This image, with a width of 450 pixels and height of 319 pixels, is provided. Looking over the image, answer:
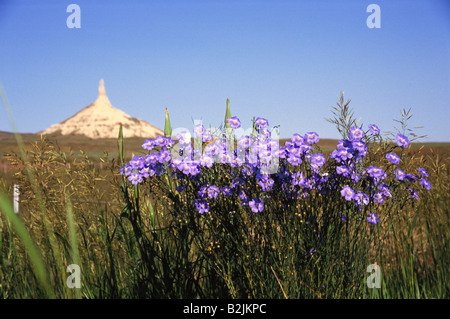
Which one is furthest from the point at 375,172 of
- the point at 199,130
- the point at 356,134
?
the point at 199,130

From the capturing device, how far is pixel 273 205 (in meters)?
2.30

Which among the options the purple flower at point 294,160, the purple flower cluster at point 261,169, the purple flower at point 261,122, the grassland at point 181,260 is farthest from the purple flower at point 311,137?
the grassland at point 181,260

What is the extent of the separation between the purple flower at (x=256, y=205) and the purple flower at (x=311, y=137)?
0.52 metres

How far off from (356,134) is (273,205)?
710 mm

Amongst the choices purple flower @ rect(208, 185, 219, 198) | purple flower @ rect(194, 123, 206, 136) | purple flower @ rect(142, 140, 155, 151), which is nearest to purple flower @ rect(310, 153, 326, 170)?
purple flower @ rect(208, 185, 219, 198)

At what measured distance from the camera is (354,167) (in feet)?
7.52

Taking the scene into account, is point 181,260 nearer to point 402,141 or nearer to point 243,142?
point 243,142

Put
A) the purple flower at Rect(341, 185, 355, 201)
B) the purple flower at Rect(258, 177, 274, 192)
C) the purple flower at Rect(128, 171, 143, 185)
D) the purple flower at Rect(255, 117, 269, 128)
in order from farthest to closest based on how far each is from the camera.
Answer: the purple flower at Rect(255, 117, 269, 128) → the purple flower at Rect(128, 171, 143, 185) → the purple flower at Rect(258, 177, 274, 192) → the purple flower at Rect(341, 185, 355, 201)

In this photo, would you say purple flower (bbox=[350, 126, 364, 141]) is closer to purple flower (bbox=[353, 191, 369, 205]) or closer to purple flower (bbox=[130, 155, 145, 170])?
purple flower (bbox=[353, 191, 369, 205])

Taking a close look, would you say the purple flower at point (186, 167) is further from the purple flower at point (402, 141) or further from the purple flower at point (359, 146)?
the purple flower at point (402, 141)

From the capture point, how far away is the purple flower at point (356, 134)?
2340 mm

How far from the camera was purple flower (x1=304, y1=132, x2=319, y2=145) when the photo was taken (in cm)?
232
